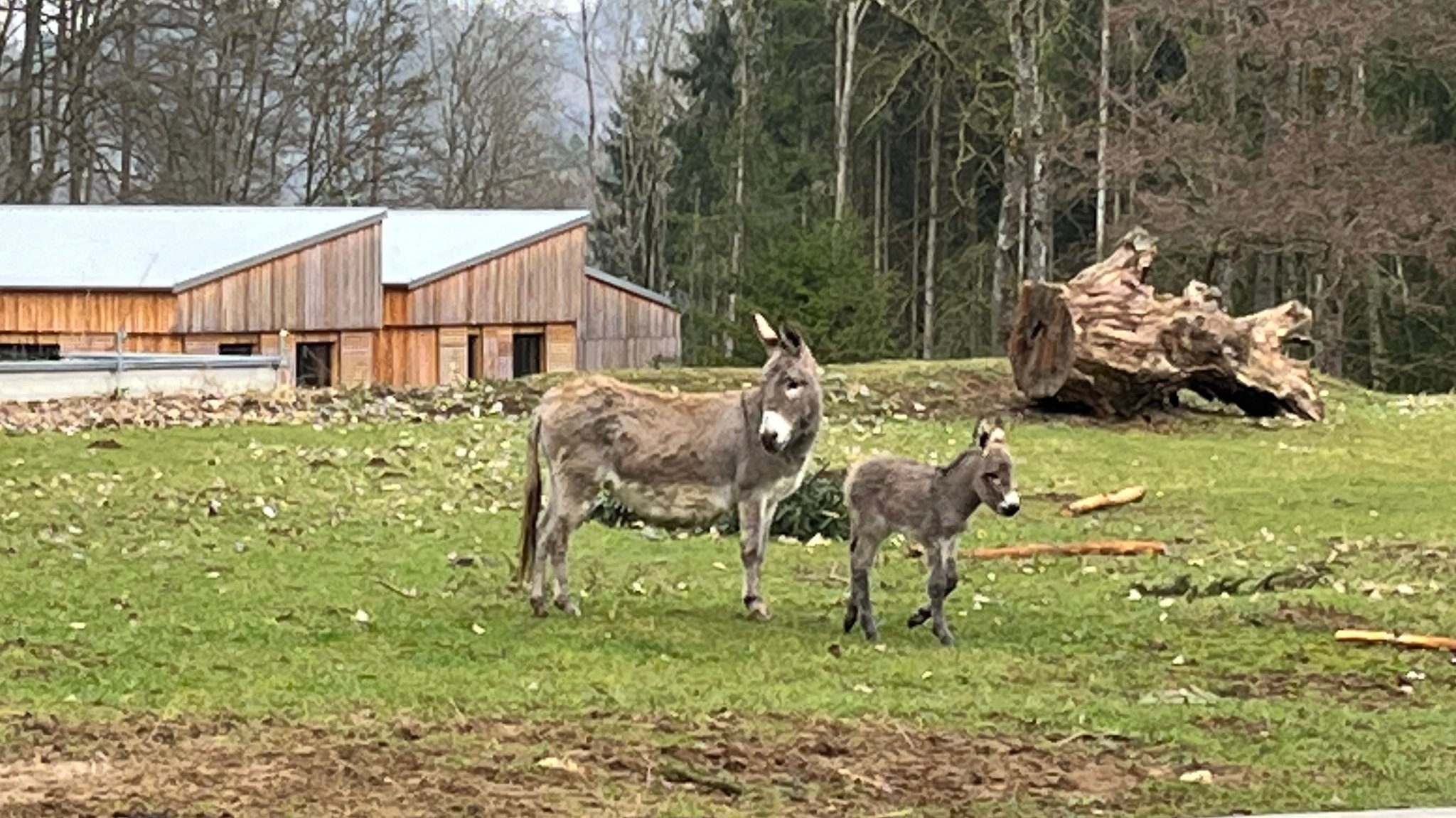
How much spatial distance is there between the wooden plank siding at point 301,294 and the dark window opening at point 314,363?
1.96 feet

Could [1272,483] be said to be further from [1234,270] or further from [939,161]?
[939,161]

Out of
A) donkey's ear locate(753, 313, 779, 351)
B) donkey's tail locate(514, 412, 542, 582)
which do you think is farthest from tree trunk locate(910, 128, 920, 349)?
donkey's ear locate(753, 313, 779, 351)

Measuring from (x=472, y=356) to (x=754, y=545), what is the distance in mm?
39843

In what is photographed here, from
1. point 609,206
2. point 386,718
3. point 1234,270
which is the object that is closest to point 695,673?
point 386,718

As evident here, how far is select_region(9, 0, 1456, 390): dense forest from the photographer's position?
38.3m

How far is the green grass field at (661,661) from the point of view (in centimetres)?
718

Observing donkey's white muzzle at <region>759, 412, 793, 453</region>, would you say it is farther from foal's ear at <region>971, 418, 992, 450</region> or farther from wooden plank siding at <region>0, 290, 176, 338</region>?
wooden plank siding at <region>0, 290, 176, 338</region>

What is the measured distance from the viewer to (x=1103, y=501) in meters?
17.2

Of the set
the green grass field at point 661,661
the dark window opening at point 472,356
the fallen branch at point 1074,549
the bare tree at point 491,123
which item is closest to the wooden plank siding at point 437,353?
the dark window opening at point 472,356

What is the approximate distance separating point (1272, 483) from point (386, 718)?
40.9 feet

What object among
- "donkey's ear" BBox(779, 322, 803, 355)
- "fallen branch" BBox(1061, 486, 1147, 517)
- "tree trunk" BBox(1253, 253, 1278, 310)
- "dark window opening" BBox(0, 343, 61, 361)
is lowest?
"fallen branch" BBox(1061, 486, 1147, 517)

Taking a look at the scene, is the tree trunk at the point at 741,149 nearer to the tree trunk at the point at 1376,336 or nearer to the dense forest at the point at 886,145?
the dense forest at the point at 886,145

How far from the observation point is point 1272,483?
19047 millimetres

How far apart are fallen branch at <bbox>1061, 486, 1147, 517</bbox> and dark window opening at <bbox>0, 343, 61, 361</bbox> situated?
71.0 ft
